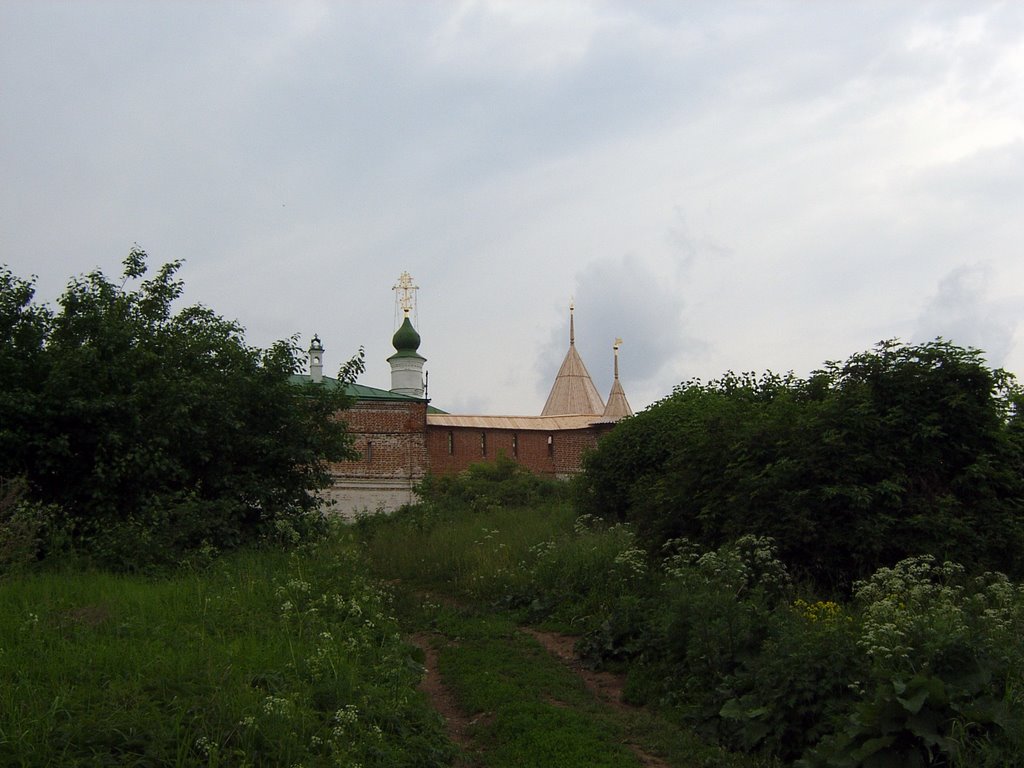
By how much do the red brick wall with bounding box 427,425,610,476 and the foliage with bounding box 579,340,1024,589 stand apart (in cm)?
1847

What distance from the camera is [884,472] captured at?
9656 millimetres

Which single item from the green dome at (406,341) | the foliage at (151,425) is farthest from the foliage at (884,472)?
the green dome at (406,341)

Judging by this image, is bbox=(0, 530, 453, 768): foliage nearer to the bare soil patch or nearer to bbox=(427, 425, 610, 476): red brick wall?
the bare soil patch

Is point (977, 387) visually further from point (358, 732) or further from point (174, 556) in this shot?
point (174, 556)

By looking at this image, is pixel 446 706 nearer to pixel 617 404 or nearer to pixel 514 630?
pixel 514 630

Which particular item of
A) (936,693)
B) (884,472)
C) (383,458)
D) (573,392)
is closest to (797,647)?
(936,693)

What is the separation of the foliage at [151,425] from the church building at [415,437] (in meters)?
11.5

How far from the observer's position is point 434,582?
13.4 metres

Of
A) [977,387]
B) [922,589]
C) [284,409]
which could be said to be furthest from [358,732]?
[284,409]

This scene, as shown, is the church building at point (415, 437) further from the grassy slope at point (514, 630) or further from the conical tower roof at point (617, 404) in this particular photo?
the grassy slope at point (514, 630)

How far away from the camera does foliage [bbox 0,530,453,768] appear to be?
501 centimetres

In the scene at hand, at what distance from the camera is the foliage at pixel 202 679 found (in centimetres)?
501

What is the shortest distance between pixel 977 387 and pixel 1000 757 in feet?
19.1

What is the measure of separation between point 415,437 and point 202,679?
74.3ft
